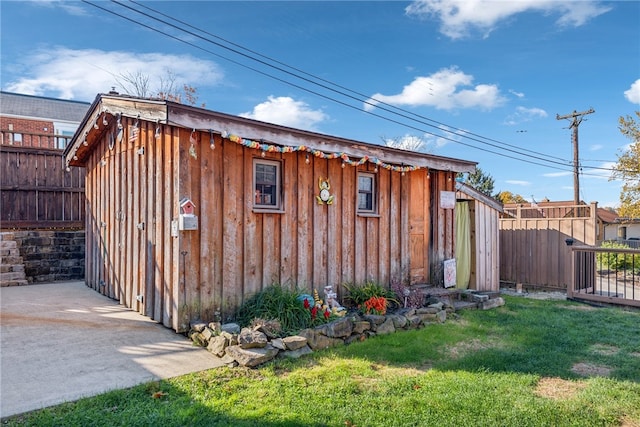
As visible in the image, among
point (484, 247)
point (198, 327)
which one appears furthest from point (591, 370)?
point (484, 247)

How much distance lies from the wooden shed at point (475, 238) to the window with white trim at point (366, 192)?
2688 millimetres

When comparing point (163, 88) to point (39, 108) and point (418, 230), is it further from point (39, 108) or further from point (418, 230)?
point (418, 230)

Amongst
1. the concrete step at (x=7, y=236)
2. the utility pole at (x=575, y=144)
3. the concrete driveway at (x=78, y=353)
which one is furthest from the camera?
the utility pole at (x=575, y=144)

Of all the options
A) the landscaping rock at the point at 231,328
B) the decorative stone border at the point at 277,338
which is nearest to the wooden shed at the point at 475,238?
the decorative stone border at the point at 277,338

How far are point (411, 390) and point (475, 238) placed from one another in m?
5.91

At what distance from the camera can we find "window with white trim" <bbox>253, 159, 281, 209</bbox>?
5.51 m

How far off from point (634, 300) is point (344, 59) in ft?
33.6

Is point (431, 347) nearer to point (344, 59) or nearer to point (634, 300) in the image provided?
point (634, 300)

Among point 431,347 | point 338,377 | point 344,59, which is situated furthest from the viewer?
point 344,59

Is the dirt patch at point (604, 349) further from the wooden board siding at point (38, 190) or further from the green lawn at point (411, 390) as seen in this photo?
the wooden board siding at point (38, 190)

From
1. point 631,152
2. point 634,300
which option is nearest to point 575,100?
point 631,152

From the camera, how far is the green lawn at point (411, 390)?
9.56 feet

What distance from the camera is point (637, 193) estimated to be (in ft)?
54.5

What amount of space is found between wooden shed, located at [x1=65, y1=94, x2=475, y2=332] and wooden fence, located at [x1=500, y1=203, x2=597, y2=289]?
162 inches
